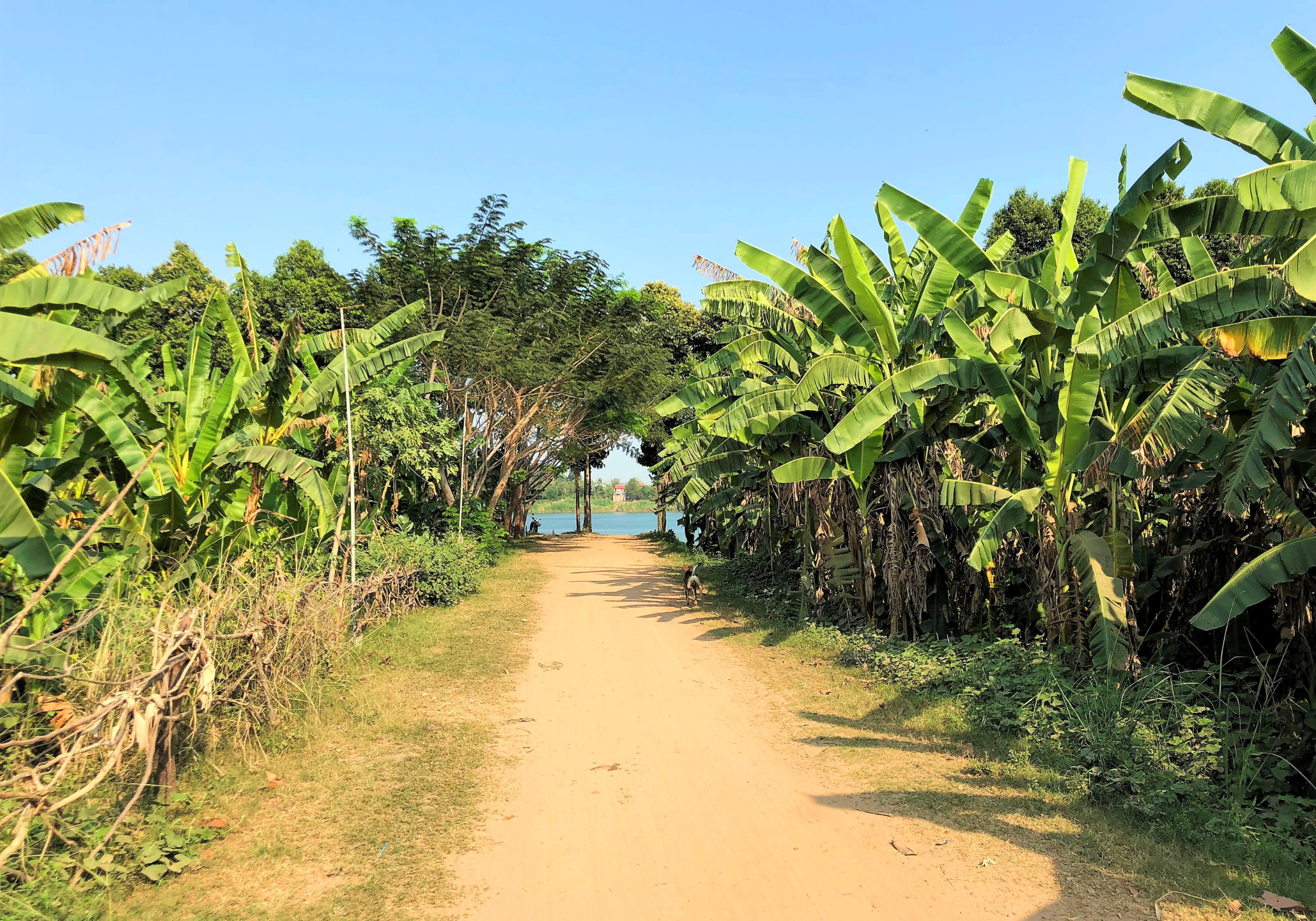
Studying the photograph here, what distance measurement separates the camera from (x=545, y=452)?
29.4 meters

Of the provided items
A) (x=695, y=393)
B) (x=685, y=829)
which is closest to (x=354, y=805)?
(x=685, y=829)

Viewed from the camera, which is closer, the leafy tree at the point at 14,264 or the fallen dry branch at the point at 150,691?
the fallen dry branch at the point at 150,691

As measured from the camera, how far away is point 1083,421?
22.4 feet

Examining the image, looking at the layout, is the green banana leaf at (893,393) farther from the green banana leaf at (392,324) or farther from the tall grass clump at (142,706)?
the green banana leaf at (392,324)

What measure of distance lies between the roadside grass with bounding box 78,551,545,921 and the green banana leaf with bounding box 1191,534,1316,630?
5.25 metres

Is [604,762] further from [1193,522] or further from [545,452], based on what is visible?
[545,452]

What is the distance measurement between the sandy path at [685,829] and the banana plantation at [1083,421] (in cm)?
260

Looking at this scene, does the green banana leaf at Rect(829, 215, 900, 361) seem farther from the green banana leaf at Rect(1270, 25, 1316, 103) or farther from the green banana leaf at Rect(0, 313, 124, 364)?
the green banana leaf at Rect(0, 313, 124, 364)

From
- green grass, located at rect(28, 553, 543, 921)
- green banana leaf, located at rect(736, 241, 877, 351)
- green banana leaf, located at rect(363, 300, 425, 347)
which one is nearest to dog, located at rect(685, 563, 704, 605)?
green grass, located at rect(28, 553, 543, 921)

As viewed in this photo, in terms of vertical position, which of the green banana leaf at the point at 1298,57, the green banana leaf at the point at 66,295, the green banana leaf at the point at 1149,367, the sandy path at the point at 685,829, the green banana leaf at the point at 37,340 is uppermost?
the green banana leaf at the point at 1298,57

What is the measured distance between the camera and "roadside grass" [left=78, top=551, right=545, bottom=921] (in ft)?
13.8

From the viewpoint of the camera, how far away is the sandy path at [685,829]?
14.0ft

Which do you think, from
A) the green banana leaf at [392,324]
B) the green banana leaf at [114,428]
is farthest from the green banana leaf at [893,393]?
the green banana leaf at [114,428]

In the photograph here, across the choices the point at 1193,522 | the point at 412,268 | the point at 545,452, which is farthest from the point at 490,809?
the point at 545,452
